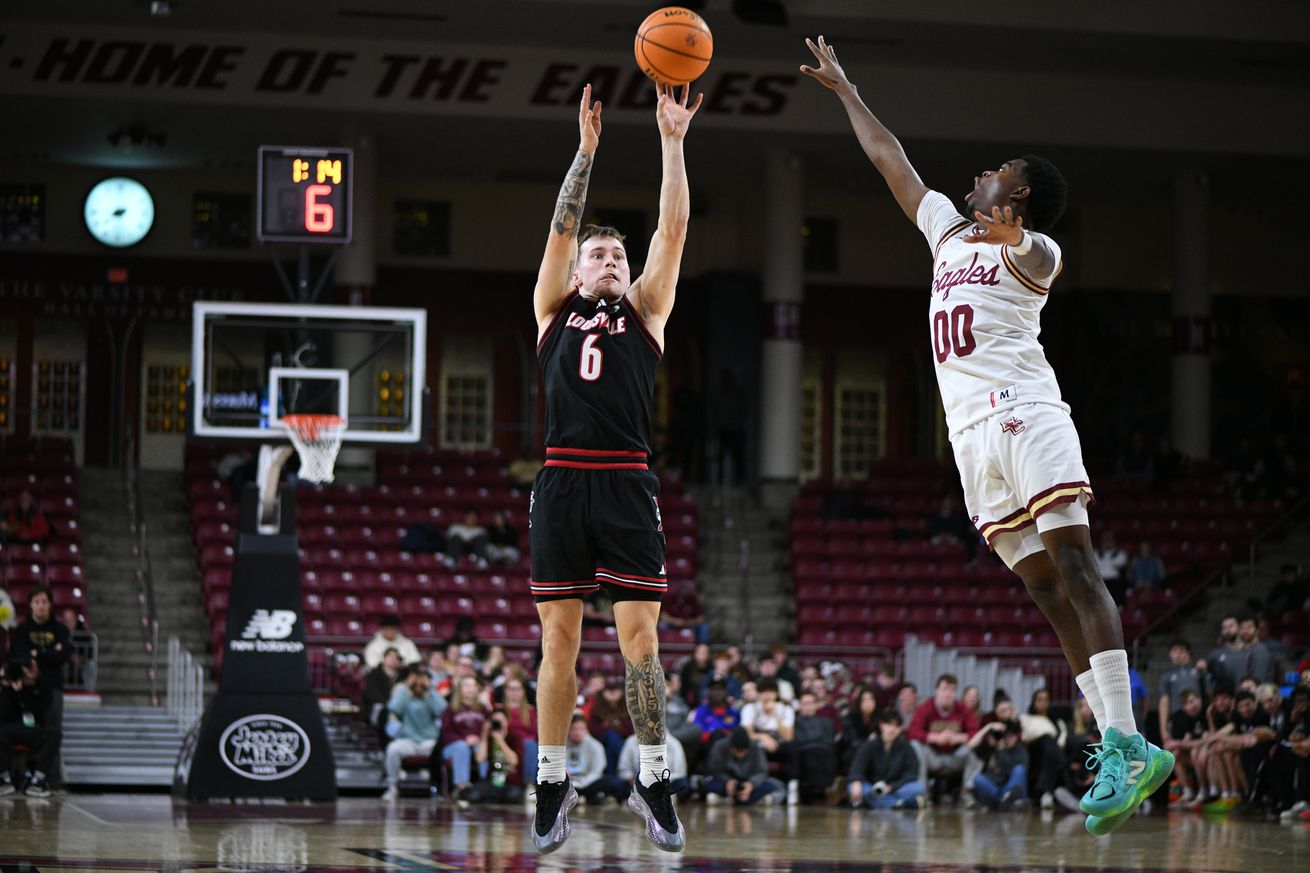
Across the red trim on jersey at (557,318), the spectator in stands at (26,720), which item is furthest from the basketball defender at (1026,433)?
the spectator in stands at (26,720)

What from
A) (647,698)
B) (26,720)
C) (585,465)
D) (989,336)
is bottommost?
(26,720)

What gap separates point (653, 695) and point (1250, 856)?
4126mm

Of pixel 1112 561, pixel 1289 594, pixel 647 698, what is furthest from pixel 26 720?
pixel 1289 594

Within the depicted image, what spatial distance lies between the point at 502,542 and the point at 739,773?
6565mm

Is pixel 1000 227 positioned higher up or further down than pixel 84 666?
higher up

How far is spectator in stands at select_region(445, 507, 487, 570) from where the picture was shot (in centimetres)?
2069

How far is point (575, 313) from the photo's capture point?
7.16 meters

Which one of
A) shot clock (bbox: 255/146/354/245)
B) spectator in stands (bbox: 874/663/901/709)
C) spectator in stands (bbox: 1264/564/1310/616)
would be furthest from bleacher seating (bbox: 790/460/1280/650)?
shot clock (bbox: 255/146/354/245)

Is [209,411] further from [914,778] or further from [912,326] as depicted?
[912,326]

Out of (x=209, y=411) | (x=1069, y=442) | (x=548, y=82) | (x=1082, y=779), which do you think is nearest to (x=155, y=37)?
(x=548, y=82)

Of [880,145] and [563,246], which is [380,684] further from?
[880,145]

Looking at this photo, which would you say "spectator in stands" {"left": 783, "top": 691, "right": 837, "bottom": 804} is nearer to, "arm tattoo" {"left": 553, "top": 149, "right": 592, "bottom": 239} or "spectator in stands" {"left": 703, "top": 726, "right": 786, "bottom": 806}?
"spectator in stands" {"left": 703, "top": 726, "right": 786, "bottom": 806}

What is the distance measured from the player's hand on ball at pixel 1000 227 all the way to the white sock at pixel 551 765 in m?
2.56

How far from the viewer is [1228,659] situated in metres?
16.3
